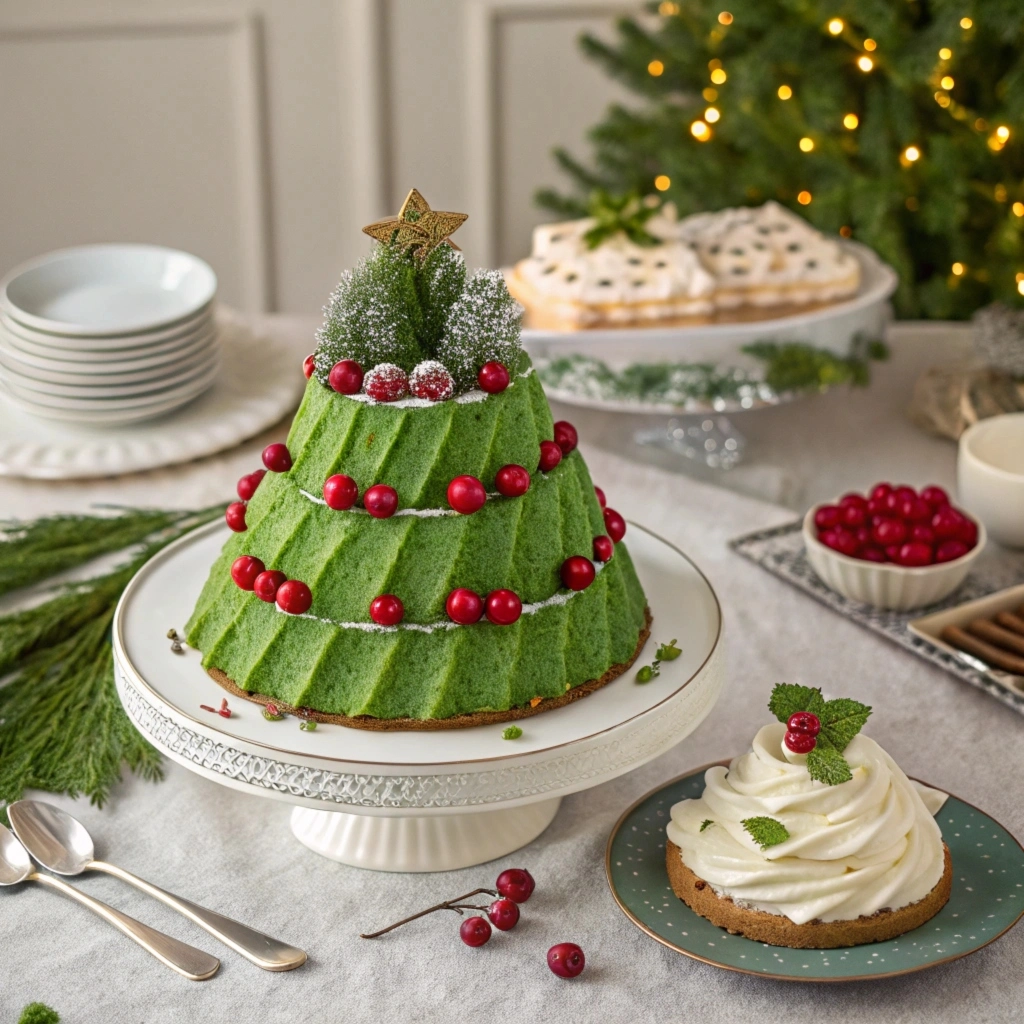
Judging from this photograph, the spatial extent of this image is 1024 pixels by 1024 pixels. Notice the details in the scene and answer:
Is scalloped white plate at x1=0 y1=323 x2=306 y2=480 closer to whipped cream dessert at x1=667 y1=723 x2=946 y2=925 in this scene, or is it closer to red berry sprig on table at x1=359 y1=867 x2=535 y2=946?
red berry sprig on table at x1=359 y1=867 x2=535 y2=946

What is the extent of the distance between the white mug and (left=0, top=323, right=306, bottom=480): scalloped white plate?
49.3 inches

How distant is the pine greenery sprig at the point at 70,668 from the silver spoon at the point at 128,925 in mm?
102

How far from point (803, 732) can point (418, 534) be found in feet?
1.36

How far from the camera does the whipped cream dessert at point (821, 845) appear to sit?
1104mm

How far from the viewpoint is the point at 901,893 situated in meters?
1.11

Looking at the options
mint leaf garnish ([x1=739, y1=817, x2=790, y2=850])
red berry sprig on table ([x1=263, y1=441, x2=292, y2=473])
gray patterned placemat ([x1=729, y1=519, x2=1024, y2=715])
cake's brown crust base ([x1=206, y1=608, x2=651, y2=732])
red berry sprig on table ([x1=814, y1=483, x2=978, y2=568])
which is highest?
red berry sprig on table ([x1=263, y1=441, x2=292, y2=473])

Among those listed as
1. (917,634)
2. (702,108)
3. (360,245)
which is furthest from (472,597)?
(360,245)

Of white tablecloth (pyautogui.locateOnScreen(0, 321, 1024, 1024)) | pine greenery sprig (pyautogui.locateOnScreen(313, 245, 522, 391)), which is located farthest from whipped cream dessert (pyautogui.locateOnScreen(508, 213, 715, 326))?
pine greenery sprig (pyautogui.locateOnScreen(313, 245, 522, 391))

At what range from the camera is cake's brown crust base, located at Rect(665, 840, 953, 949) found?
1.10 metres

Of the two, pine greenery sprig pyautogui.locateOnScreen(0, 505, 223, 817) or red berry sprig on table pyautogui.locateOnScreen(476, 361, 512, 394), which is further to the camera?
pine greenery sprig pyautogui.locateOnScreen(0, 505, 223, 817)

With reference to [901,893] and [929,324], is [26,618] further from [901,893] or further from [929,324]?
[929,324]

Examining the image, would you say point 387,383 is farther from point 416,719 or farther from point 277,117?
point 277,117

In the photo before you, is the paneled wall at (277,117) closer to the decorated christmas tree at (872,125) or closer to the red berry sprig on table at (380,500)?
the decorated christmas tree at (872,125)

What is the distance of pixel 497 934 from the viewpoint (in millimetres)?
1188
